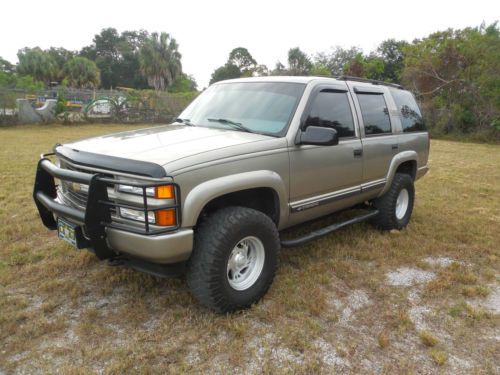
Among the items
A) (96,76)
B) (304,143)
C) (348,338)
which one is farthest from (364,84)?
(96,76)

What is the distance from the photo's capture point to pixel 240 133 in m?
3.50

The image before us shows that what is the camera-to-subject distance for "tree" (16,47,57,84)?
53.6 metres

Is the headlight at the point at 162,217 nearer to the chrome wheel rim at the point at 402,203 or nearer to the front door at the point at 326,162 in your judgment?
the front door at the point at 326,162

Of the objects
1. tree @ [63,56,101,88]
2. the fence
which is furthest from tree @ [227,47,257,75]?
the fence

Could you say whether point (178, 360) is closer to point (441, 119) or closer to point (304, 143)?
point (304, 143)

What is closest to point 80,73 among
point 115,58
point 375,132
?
point 115,58

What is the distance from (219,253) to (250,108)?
5.04 ft

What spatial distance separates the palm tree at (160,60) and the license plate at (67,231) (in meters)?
A: 57.1

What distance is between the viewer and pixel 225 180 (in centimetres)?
288

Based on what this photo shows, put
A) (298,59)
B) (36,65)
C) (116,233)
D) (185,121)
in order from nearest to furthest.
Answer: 1. (116,233)
2. (185,121)
3. (36,65)
4. (298,59)

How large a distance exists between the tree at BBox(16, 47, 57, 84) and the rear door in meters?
58.9

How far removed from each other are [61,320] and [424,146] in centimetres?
478

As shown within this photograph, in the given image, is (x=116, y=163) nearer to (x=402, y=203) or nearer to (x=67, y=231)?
(x=67, y=231)

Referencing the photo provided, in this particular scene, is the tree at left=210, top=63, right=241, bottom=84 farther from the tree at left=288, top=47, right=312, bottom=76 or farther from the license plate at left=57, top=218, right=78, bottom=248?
the license plate at left=57, top=218, right=78, bottom=248
